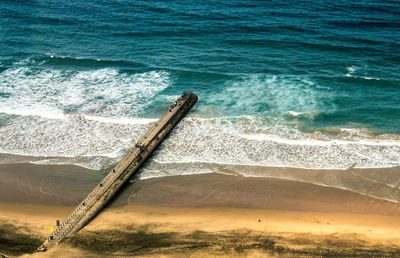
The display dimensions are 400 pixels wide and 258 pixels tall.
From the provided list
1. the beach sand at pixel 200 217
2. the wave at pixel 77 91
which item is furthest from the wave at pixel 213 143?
the beach sand at pixel 200 217

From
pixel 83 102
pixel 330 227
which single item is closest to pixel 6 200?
pixel 83 102

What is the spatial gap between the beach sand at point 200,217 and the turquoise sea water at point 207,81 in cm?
242

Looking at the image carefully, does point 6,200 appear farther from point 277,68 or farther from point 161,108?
point 277,68

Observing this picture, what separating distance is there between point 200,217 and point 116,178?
22.0 ft

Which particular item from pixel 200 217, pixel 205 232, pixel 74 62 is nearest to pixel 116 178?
pixel 200 217

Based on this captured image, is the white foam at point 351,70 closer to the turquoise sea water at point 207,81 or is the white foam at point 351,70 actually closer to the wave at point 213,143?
the turquoise sea water at point 207,81

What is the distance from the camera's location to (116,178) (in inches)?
931

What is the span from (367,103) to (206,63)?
64.2 ft

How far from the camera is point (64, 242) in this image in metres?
19.6

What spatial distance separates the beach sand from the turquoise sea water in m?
2.42

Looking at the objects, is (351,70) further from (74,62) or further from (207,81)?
(74,62)

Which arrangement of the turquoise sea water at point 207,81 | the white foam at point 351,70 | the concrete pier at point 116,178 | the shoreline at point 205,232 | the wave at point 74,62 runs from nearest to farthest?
the shoreline at point 205,232 → the concrete pier at point 116,178 → the turquoise sea water at point 207,81 → the white foam at point 351,70 → the wave at point 74,62

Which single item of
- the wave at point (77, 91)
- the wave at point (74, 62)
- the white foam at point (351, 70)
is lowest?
the wave at point (77, 91)

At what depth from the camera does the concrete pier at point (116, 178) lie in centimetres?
2023
